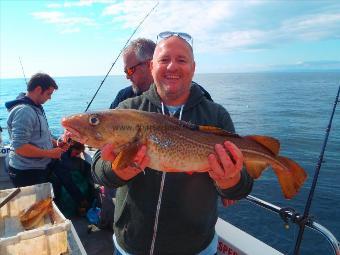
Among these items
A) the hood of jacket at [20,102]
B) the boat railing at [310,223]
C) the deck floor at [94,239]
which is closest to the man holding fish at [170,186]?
the boat railing at [310,223]

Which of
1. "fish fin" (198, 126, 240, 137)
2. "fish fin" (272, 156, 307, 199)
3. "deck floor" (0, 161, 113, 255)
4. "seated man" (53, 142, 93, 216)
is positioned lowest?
"deck floor" (0, 161, 113, 255)

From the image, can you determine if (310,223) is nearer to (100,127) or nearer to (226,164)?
(226,164)

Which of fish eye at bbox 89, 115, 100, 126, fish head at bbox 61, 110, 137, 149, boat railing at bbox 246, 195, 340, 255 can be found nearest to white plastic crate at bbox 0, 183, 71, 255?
fish head at bbox 61, 110, 137, 149

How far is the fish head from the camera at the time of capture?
3020 millimetres

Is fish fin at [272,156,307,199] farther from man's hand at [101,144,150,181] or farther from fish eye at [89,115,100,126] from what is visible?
fish eye at [89,115,100,126]

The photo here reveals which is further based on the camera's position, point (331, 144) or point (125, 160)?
point (331, 144)

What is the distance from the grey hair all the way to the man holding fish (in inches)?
60.6

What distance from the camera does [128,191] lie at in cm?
313

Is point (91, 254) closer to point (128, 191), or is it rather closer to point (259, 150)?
point (128, 191)

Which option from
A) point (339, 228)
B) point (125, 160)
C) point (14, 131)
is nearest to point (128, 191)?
point (125, 160)

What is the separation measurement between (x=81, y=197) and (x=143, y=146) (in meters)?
5.43

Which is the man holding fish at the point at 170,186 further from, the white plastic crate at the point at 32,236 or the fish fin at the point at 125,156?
the white plastic crate at the point at 32,236

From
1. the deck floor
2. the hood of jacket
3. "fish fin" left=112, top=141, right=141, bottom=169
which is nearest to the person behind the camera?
"fish fin" left=112, top=141, right=141, bottom=169

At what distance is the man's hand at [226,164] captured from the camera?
2.88 metres
